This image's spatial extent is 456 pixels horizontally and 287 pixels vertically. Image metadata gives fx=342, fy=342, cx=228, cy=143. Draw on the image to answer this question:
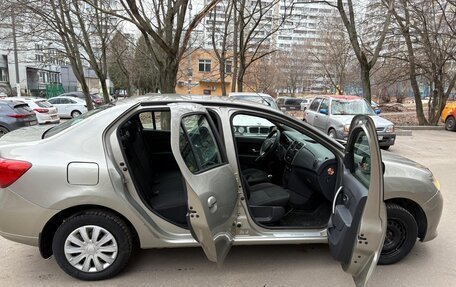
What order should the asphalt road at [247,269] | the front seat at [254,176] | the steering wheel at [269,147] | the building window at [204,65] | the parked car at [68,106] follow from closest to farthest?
the asphalt road at [247,269], the front seat at [254,176], the steering wheel at [269,147], the parked car at [68,106], the building window at [204,65]

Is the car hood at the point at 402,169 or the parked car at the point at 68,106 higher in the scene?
the car hood at the point at 402,169

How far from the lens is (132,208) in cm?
292

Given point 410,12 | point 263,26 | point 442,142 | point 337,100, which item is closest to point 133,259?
point 337,100

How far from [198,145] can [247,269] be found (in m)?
1.38

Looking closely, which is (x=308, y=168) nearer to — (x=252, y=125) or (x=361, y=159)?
(x=361, y=159)

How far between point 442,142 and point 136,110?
498 inches

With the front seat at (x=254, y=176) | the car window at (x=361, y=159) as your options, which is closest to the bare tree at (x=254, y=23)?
the front seat at (x=254, y=176)

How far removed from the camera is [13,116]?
11.0 m

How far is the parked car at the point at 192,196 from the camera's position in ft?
8.32

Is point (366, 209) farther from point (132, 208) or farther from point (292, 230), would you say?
point (132, 208)

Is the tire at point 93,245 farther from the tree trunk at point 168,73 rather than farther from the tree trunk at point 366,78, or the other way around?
the tree trunk at point 366,78

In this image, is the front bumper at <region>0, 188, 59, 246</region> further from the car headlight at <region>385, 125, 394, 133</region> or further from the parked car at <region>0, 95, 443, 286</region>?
the car headlight at <region>385, 125, 394, 133</region>

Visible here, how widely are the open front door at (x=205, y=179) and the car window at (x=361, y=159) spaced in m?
1.01

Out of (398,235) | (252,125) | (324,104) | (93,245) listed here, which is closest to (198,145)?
(93,245)
